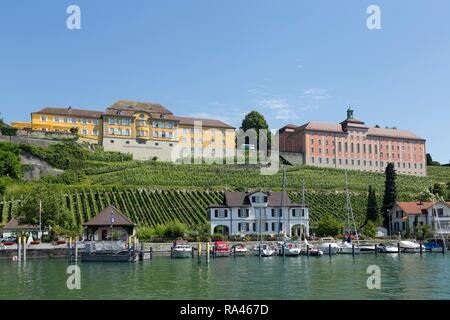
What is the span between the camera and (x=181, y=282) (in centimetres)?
3312

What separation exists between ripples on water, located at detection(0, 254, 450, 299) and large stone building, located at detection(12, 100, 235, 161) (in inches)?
2577

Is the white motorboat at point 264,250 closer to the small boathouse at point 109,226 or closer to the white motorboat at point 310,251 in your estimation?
the white motorboat at point 310,251

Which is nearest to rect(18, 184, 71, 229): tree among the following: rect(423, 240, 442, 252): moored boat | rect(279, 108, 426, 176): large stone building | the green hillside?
the green hillside

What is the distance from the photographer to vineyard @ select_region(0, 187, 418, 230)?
241ft

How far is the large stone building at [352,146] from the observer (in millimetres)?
128625

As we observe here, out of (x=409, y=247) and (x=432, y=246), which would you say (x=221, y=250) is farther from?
(x=432, y=246)

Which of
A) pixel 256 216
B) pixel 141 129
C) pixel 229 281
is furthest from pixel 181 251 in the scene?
pixel 141 129

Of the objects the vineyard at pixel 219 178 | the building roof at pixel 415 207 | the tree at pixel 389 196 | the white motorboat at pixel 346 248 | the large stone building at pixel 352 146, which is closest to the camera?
the white motorboat at pixel 346 248

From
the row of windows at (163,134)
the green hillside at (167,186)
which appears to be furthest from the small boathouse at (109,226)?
the row of windows at (163,134)

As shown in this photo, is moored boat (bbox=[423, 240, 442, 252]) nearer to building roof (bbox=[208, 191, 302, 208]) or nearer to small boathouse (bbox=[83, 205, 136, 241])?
building roof (bbox=[208, 191, 302, 208])

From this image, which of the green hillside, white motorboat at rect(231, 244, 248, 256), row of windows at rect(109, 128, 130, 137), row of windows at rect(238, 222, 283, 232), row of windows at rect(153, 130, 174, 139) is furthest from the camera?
row of windows at rect(153, 130, 174, 139)

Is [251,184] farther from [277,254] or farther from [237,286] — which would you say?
[237,286]

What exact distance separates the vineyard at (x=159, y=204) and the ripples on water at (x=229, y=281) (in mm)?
25947

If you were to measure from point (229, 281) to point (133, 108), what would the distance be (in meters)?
90.3
